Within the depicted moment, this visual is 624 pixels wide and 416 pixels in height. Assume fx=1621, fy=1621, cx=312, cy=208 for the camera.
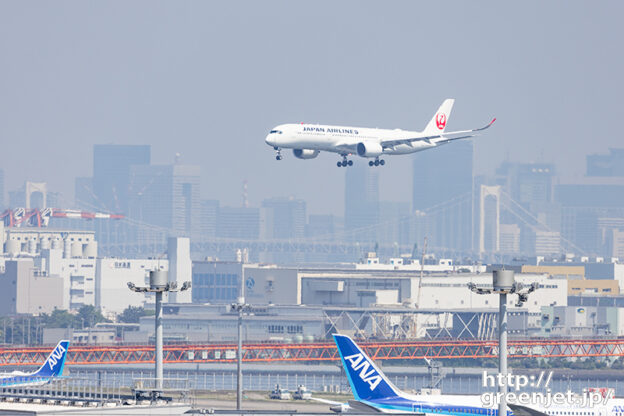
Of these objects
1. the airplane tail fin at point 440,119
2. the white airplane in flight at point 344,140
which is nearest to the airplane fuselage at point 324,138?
the white airplane in flight at point 344,140

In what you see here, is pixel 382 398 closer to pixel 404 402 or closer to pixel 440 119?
pixel 404 402

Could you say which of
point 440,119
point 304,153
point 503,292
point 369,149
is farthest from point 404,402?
point 440,119

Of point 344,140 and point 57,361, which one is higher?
point 344,140

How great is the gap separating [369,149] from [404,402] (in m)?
68.8

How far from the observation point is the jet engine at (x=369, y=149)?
142 meters

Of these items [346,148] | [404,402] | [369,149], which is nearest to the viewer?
[404,402]

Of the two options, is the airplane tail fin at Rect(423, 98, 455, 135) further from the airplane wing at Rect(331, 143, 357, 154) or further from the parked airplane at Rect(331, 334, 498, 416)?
the parked airplane at Rect(331, 334, 498, 416)

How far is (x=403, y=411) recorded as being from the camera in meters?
73.9

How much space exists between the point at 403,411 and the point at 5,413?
24.1 metres

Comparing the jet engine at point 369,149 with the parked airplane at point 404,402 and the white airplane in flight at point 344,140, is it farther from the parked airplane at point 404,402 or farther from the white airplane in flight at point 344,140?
the parked airplane at point 404,402

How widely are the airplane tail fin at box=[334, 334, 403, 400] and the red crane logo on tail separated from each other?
100975 mm

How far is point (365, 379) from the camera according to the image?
250 feet

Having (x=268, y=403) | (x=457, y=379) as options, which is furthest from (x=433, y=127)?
(x=268, y=403)

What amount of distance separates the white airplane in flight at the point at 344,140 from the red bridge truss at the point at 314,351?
104ft
